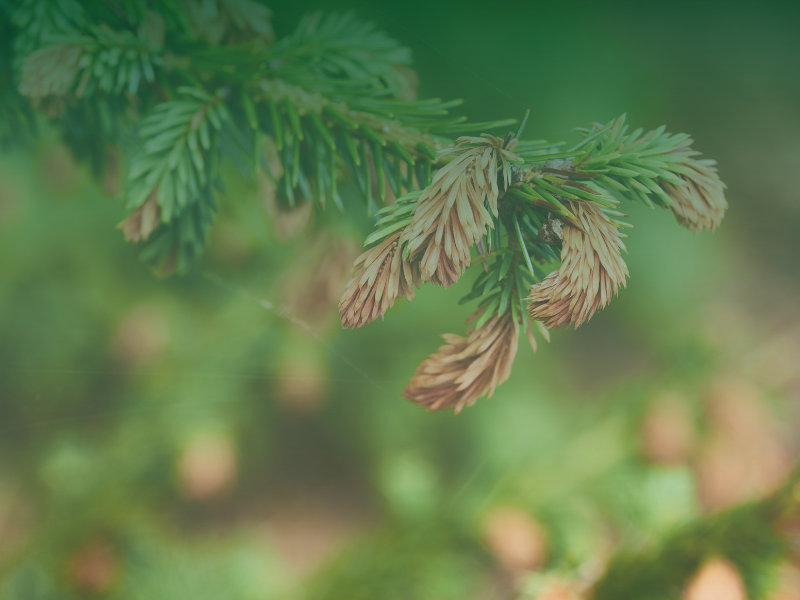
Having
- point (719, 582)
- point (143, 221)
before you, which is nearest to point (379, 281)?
point (143, 221)

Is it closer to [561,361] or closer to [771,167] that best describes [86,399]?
[561,361]

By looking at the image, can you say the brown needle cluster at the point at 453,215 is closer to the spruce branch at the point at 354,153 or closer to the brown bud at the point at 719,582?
the spruce branch at the point at 354,153

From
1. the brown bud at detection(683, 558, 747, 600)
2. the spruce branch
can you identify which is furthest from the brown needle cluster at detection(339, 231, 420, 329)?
the brown bud at detection(683, 558, 747, 600)

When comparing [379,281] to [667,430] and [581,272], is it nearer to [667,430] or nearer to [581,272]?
[581,272]

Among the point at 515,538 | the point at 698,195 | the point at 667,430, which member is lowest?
the point at 515,538

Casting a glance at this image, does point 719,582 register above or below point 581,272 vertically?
below

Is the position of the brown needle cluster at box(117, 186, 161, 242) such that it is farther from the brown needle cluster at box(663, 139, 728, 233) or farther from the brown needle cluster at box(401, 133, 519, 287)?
the brown needle cluster at box(663, 139, 728, 233)

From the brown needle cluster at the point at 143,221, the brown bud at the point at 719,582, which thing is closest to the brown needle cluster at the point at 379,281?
the brown needle cluster at the point at 143,221
